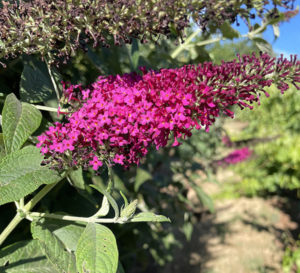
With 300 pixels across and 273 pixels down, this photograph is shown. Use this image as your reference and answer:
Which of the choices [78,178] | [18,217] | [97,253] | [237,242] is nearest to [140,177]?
[78,178]

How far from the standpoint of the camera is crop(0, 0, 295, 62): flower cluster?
813 mm

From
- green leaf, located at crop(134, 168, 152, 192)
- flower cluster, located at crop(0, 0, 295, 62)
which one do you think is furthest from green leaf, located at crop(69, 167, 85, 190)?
green leaf, located at crop(134, 168, 152, 192)

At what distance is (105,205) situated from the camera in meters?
0.97

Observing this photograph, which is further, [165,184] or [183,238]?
[183,238]

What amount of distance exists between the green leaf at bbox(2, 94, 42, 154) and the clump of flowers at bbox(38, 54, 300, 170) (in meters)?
0.04

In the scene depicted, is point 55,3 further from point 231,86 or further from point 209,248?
point 209,248

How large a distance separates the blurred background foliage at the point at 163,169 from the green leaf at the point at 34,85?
0.01 meters

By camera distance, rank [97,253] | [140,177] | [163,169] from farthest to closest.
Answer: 1. [163,169]
2. [140,177]
3. [97,253]

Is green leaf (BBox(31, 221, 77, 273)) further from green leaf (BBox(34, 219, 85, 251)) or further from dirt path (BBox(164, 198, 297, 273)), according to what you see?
dirt path (BBox(164, 198, 297, 273))

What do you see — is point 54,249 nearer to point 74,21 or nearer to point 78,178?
point 78,178

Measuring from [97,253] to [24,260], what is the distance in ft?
1.04

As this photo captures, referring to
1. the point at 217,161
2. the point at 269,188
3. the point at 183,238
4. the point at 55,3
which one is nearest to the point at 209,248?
the point at 183,238

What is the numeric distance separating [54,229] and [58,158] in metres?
0.27

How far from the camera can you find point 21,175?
81 centimetres
